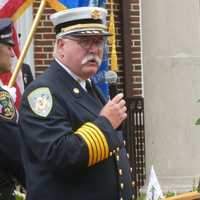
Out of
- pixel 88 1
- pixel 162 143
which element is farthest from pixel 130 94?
pixel 88 1

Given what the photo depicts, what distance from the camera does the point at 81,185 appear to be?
378 cm

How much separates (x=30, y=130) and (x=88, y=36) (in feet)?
1.73

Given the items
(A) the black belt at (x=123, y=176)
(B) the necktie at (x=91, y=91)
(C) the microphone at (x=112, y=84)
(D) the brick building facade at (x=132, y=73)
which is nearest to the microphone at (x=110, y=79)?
(C) the microphone at (x=112, y=84)

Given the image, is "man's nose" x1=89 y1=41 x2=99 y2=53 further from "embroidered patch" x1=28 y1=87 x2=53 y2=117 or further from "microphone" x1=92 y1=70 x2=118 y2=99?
"microphone" x1=92 y1=70 x2=118 y2=99

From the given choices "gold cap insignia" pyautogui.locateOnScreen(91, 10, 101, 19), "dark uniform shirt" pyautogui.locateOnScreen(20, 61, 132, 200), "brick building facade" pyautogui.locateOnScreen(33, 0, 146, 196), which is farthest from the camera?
"brick building facade" pyautogui.locateOnScreen(33, 0, 146, 196)

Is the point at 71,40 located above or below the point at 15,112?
above

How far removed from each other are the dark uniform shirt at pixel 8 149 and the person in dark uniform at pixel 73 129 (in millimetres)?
623

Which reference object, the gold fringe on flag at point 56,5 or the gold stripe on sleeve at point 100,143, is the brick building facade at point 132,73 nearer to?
the gold fringe on flag at point 56,5

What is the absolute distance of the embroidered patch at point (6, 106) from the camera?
4512 millimetres

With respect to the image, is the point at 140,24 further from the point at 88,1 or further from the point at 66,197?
the point at 66,197

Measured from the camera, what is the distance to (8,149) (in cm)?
450

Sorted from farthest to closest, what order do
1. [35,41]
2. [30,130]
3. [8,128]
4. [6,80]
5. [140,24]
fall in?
[140,24], [35,41], [6,80], [8,128], [30,130]

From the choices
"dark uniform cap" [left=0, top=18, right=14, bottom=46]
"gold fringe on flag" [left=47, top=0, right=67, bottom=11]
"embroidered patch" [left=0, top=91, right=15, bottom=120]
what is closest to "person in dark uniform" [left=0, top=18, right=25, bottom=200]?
"embroidered patch" [left=0, top=91, right=15, bottom=120]

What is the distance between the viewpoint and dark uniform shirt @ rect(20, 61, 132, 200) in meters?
3.64
